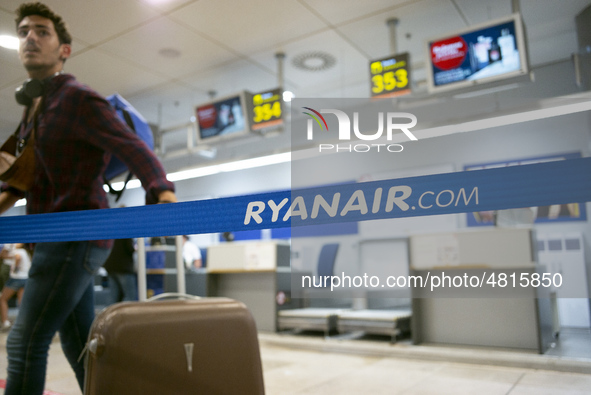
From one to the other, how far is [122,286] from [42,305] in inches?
128

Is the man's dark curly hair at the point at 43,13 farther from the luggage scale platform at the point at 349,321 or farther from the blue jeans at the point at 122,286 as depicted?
the luggage scale platform at the point at 349,321

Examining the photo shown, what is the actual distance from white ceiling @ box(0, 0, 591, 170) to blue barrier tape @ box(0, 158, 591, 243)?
3.38 m

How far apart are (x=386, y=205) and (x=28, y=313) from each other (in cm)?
106

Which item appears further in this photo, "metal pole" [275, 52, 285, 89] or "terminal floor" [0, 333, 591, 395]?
"metal pole" [275, 52, 285, 89]

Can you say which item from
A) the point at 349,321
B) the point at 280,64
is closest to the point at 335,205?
the point at 349,321

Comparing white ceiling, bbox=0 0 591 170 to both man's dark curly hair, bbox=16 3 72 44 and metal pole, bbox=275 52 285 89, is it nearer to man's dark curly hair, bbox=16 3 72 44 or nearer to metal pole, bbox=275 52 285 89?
metal pole, bbox=275 52 285 89

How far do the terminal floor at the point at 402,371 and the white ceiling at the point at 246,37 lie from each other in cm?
298

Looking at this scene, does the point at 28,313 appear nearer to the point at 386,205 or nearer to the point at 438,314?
the point at 386,205

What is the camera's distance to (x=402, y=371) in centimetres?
309

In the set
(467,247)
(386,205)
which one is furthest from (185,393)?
(467,247)

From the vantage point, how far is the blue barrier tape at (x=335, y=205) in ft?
3.24

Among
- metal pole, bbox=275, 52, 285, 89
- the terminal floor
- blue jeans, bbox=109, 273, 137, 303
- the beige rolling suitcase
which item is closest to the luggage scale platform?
the terminal floor

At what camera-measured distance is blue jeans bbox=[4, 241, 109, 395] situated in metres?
1.31

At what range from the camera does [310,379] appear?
2873mm
